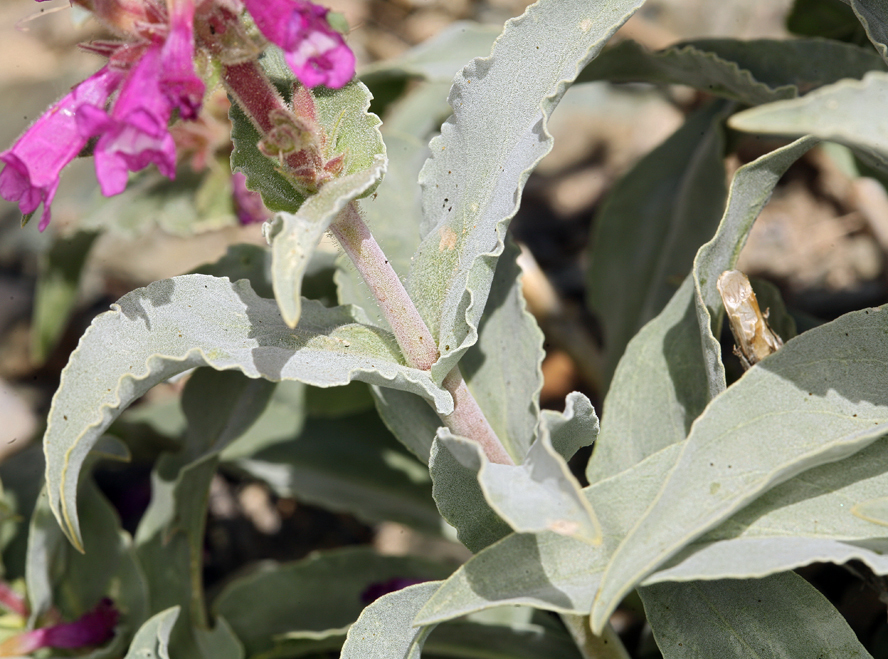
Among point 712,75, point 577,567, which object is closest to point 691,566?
point 577,567

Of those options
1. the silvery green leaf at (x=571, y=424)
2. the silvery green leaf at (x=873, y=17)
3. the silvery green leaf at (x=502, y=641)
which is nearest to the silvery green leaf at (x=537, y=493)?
the silvery green leaf at (x=571, y=424)

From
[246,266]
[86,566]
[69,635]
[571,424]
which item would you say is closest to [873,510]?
[571,424]

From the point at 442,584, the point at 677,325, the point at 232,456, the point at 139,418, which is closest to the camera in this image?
the point at 442,584

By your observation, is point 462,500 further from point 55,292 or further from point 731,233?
point 55,292

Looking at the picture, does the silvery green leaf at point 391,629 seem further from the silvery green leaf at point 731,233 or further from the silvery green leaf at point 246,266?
the silvery green leaf at point 246,266

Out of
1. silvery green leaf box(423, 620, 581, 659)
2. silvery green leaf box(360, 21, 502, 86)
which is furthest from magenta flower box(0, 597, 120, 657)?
silvery green leaf box(360, 21, 502, 86)

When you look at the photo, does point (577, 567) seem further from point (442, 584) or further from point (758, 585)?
point (758, 585)

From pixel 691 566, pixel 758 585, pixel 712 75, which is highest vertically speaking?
pixel 712 75
